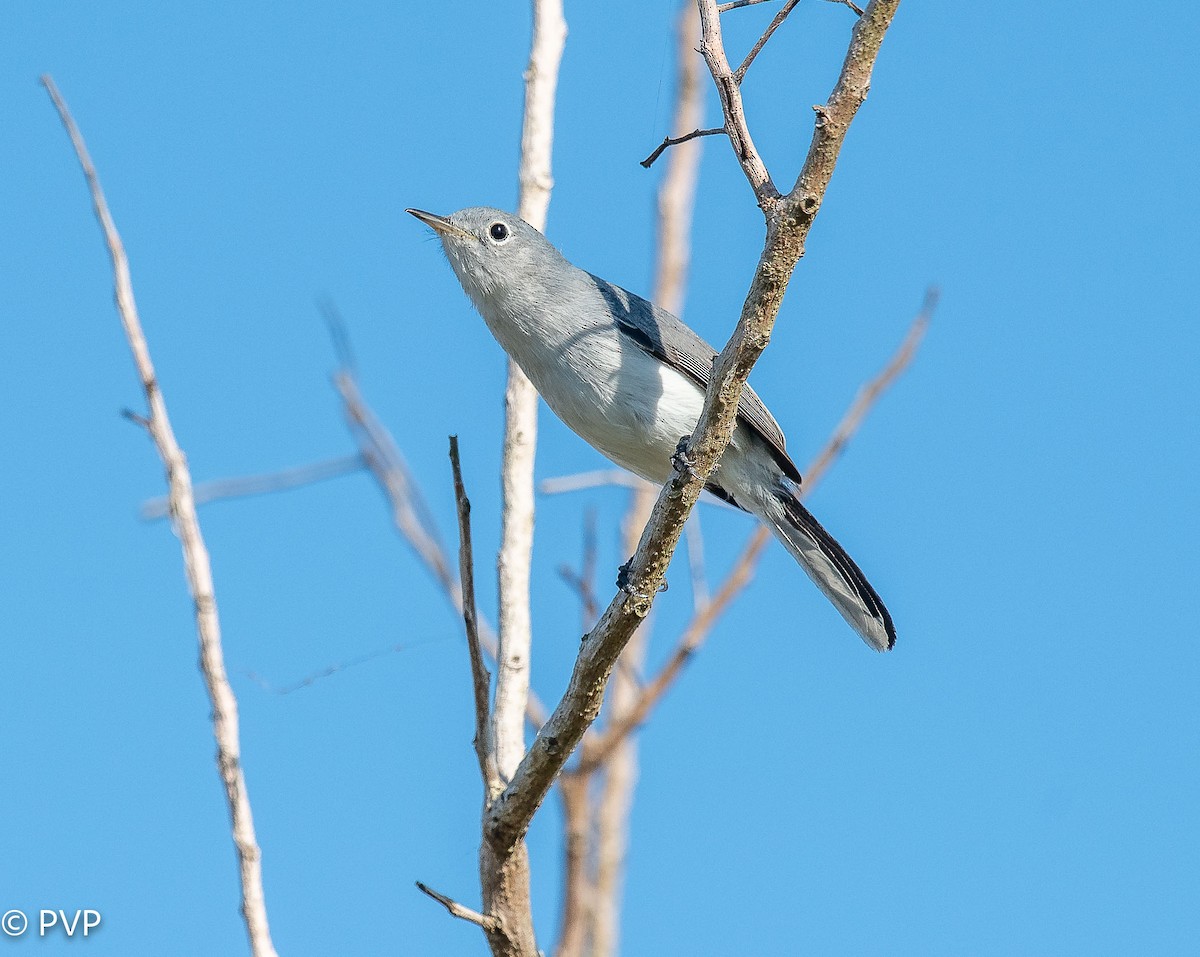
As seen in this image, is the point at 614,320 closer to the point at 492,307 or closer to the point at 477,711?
the point at 492,307

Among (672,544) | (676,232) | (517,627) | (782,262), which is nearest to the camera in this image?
(782,262)

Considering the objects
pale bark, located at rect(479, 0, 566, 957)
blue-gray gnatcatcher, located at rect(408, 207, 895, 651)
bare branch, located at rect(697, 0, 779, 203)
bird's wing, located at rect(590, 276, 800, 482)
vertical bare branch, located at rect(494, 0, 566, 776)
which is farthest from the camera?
bird's wing, located at rect(590, 276, 800, 482)

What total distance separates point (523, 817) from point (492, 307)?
2066 mm

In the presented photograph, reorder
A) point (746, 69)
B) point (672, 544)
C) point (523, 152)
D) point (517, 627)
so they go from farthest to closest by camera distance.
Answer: point (523, 152)
point (517, 627)
point (672, 544)
point (746, 69)

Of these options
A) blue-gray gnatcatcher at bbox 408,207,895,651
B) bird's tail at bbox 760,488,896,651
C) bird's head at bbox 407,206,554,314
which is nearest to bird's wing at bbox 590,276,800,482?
blue-gray gnatcatcher at bbox 408,207,895,651

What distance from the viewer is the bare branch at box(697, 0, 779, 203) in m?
2.90

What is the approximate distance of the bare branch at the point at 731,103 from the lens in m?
2.90

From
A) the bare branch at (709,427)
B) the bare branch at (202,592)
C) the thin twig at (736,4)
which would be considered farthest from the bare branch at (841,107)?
the bare branch at (202,592)

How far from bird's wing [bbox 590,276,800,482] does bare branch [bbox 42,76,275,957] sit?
6.37 ft

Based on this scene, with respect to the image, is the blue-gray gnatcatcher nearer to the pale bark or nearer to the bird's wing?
the bird's wing

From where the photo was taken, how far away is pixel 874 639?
4621 millimetres

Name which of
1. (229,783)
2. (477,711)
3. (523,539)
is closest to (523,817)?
(477,711)

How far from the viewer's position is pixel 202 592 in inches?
120

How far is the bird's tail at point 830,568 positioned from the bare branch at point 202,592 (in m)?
2.39
